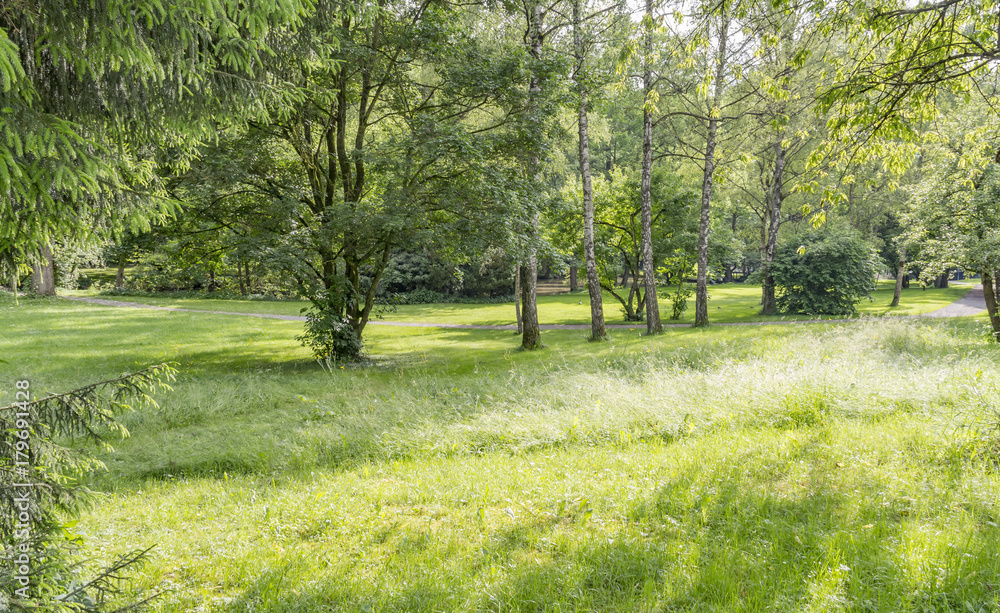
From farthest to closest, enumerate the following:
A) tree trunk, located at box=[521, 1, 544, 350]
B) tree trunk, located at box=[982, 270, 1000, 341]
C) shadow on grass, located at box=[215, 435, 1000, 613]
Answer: tree trunk, located at box=[521, 1, 544, 350]
tree trunk, located at box=[982, 270, 1000, 341]
shadow on grass, located at box=[215, 435, 1000, 613]

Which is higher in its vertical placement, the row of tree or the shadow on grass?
the row of tree

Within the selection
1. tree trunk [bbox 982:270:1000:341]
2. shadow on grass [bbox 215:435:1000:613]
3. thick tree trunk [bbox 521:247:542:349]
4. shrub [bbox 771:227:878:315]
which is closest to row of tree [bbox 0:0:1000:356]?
thick tree trunk [bbox 521:247:542:349]

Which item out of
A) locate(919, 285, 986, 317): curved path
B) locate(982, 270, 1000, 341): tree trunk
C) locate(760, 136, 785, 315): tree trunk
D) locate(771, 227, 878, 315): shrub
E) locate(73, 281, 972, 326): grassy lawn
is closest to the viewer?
locate(982, 270, 1000, 341): tree trunk

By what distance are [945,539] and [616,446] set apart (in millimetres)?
2954

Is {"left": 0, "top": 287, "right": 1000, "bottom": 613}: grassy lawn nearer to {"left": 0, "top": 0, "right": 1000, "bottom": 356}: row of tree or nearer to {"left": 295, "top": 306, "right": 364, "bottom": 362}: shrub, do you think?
{"left": 0, "top": 0, "right": 1000, "bottom": 356}: row of tree

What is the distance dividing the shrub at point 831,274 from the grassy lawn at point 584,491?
1320 centimetres

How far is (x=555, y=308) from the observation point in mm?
31203

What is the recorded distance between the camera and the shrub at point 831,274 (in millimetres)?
21188

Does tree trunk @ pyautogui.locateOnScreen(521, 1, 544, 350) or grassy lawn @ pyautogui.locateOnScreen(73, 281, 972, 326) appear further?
grassy lawn @ pyautogui.locateOnScreen(73, 281, 972, 326)

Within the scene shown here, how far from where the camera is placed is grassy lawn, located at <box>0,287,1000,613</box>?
2877 mm

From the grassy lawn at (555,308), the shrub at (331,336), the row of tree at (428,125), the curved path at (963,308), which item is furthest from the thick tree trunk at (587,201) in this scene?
the curved path at (963,308)

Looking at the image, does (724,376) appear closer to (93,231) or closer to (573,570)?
(573,570)

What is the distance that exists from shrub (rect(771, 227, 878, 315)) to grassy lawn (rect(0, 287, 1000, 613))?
43.3ft

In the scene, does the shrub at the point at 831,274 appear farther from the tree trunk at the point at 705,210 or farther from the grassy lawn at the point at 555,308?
the tree trunk at the point at 705,210
